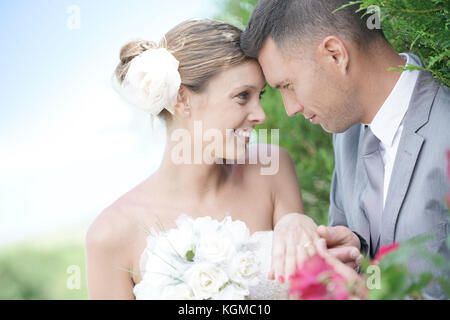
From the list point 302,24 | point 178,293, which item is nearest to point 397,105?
point 302,24

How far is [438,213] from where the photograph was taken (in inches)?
95.7

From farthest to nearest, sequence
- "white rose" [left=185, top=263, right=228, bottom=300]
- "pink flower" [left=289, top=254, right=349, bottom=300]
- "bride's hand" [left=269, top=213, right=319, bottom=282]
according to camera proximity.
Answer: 1. "bride's hand" [left=269, top=213, right=319, bottom=282]
2. "white rose" [left=185, top=263, right=228, bottom=300]
3. "pink flower" [left=289, top=254, right=349, bottom=300]

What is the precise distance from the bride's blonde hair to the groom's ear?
454mm

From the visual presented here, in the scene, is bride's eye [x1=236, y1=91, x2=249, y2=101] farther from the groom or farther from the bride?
the groom

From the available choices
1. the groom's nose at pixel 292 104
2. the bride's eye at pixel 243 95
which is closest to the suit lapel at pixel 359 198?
the groom's nose at pixel 292 104

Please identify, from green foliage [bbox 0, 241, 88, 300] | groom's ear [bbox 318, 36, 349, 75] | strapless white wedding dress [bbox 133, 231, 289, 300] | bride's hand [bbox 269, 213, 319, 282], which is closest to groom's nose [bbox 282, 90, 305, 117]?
groom's ear [bbox 318, 36, 349, 75]

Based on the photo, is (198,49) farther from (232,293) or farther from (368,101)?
(232,293)

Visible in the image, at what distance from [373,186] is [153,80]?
1.42 metres

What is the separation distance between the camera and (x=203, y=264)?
1.98m

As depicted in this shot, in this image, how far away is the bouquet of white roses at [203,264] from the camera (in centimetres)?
196

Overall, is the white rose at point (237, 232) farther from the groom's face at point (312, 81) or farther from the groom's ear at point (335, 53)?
the groom's ear at point (335, 53)

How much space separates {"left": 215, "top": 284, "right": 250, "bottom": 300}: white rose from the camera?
6.34ft
